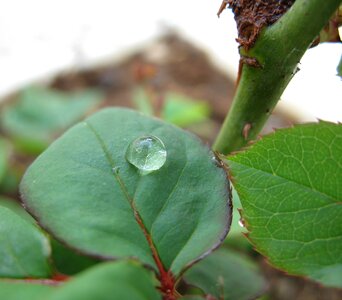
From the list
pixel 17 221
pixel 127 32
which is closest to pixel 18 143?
pixel 17 221

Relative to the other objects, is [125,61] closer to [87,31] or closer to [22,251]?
[87,31]

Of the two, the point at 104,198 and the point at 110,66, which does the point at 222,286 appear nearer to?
the point at 104,198

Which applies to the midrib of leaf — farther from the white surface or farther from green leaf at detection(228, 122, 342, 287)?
the white surface

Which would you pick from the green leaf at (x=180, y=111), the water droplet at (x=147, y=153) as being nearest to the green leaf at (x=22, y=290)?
the water droplet at (x=147, y=153)

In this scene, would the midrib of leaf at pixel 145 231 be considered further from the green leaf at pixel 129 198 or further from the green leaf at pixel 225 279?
the green leaf at pixel 225 279

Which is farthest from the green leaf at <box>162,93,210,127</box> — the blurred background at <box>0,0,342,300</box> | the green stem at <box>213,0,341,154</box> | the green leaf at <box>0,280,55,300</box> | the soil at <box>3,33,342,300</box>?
the green leaf at <box>0,280,55,300</box>
